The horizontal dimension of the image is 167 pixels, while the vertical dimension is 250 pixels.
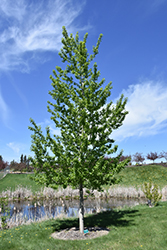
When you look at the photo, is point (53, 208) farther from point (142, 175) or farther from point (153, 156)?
point (153, 156)

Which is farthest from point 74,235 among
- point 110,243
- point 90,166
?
point 90,166

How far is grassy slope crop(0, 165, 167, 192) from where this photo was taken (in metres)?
27.2

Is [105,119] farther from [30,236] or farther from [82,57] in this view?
[30,236]

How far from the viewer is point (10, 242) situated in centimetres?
787

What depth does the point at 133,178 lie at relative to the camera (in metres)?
29.9

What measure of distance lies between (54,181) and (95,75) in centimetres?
539

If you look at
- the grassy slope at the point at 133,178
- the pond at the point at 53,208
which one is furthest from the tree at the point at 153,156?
the pond at the point at 53,208

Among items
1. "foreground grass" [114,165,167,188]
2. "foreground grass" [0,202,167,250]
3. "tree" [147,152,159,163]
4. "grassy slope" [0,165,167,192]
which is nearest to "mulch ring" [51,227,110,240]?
"foreground grass" [0,202,167,250]

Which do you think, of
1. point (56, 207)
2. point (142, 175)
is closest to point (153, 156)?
point (142, 175)

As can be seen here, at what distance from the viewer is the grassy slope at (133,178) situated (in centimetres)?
2722

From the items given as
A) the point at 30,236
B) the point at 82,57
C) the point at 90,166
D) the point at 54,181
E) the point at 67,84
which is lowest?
the point at 30,236

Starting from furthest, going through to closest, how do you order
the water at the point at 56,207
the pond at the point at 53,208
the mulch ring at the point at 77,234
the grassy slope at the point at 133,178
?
the grassy slope at the point at 133,178 → the water at the point at 56,207 → the pond at the point at 53,208 → the mulch ring at the point at 77,234

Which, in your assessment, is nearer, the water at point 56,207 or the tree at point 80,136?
the tree at point 80,136

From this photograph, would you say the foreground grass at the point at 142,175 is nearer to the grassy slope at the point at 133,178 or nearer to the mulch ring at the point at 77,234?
the grassy slope at the point at 133,178
